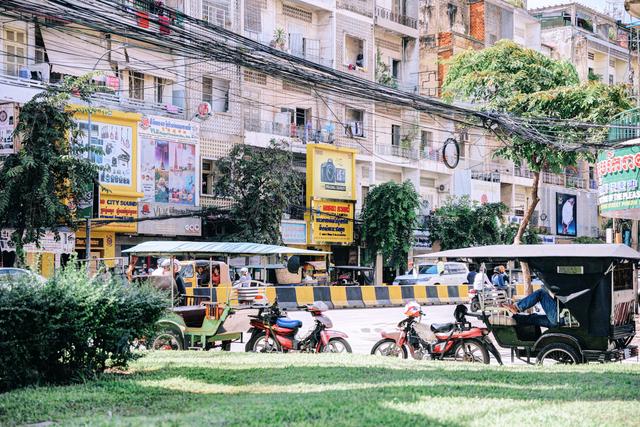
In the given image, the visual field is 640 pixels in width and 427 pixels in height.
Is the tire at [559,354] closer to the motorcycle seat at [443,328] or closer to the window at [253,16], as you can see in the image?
the motorcycle seat at [443,328]

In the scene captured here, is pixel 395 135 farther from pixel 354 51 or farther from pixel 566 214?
pixel 566 214

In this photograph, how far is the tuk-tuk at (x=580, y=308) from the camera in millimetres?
13609

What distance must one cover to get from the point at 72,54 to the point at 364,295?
1450 centimetres

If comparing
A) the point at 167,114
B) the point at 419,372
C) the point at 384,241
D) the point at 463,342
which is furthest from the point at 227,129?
the point at 419,372

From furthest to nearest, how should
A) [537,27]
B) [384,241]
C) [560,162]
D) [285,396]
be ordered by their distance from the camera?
[537,27] < [384,241] < [560,162] < [285,396]

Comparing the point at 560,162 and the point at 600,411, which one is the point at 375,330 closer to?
the point at 560,162

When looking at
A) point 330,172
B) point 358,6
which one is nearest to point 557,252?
point 330,172

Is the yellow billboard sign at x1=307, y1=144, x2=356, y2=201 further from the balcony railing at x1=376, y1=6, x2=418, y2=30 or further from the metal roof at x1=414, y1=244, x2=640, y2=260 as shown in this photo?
the metal roof at x1=414, y1=244, x2=640, y2=260

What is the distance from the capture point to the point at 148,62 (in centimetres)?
3619

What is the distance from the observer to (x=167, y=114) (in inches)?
1447

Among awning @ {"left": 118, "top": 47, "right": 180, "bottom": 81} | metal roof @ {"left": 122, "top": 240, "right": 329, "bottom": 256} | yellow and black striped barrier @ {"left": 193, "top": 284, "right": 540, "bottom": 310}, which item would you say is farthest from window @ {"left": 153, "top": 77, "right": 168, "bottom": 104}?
metal roof @ {"left": 122, "top": 240, "right": 329, "bottom": 256}

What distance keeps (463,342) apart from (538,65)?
16.1 meters

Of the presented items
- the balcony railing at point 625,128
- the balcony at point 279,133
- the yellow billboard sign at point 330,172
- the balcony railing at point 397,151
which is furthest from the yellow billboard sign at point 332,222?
the balcony railing at point 625,128

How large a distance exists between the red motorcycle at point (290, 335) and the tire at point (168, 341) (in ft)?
4.10
